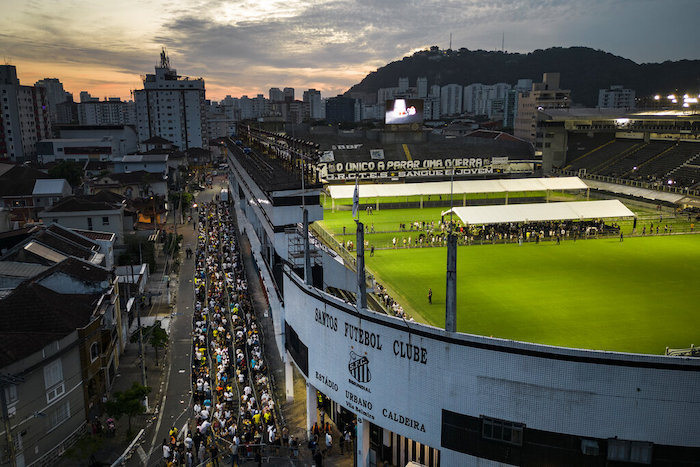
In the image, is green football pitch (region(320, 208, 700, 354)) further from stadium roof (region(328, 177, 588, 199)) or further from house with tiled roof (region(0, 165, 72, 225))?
house with tiled roof (region(0, 165, 72, 225))

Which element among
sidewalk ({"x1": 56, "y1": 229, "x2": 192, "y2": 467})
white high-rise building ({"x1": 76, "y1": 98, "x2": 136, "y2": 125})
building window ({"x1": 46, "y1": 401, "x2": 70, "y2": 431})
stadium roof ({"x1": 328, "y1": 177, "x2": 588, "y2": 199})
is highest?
white high-rise building ({"x1": 76, "y1": 98, "x2": 136, "y2": 125})

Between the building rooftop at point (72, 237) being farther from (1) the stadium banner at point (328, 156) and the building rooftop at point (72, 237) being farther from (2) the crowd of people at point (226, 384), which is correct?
(1) the stadium banner at point (328, 156)

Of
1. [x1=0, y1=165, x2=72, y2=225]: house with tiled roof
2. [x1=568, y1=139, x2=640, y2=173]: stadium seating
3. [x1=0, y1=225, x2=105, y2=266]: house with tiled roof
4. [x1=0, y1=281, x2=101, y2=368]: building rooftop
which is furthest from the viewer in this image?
Result: [x1=568, y1=139, x2=640, y2=173]: stadium seating

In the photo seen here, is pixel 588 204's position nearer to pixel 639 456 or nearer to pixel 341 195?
pixel 341 195

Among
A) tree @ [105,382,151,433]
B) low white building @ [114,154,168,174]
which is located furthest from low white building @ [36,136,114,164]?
tree @ [105,382,151,433]

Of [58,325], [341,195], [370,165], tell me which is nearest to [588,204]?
[341,195]

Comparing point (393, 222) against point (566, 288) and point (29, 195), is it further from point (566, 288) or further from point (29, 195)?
point (29, 195)
